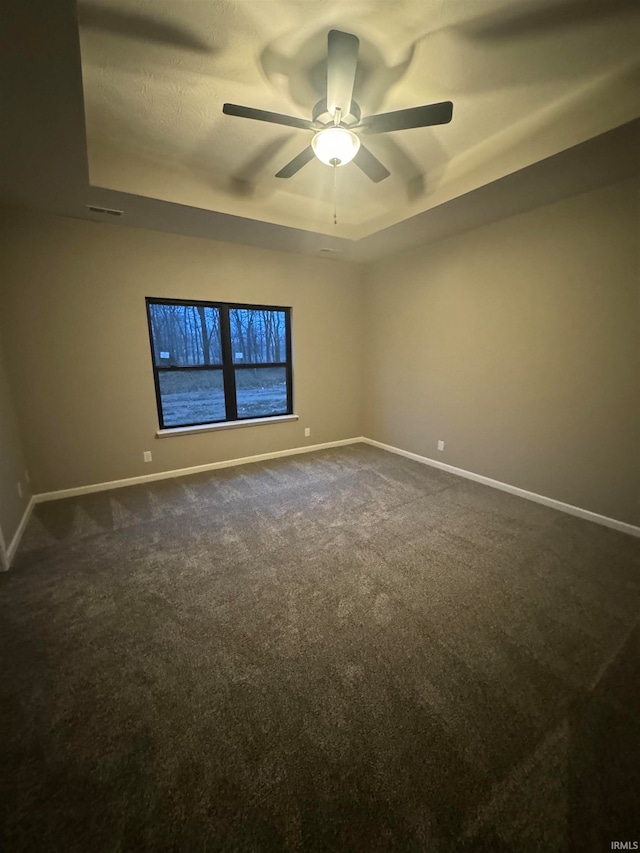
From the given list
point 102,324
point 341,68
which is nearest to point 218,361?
point 102,324

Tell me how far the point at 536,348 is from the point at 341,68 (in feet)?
8.46

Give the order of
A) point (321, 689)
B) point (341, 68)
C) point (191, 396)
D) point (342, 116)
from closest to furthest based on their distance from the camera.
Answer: point (321, 689)
point (341, 68)
point (342, 116)
point (191, 396)

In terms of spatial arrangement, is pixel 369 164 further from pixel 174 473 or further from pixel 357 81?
pixel 174 473

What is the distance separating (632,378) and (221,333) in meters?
3.91

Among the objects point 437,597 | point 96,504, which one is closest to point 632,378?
point 437,597

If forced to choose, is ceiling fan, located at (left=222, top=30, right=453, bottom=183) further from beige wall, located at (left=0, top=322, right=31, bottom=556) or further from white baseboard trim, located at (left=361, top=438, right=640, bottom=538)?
white baseboard trim, located at (left=361, top=438, right=640, bottom=538)

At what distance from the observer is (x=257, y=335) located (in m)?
4.25

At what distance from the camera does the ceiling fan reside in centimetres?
151

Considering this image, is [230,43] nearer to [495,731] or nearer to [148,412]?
[148,412]

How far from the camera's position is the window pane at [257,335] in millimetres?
4086

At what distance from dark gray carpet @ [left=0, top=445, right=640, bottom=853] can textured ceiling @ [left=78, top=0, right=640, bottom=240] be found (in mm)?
2749

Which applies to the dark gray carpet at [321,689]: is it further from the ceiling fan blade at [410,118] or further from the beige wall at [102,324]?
the ceiling fan blade at [410,118]

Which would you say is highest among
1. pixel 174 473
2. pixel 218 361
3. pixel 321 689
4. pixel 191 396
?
pixel 218 361

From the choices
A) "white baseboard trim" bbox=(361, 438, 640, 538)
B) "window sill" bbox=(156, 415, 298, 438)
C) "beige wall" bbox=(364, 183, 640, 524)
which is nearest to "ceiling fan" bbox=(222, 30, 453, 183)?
"beige wall" bbox=(364, 183, 640, 524)
